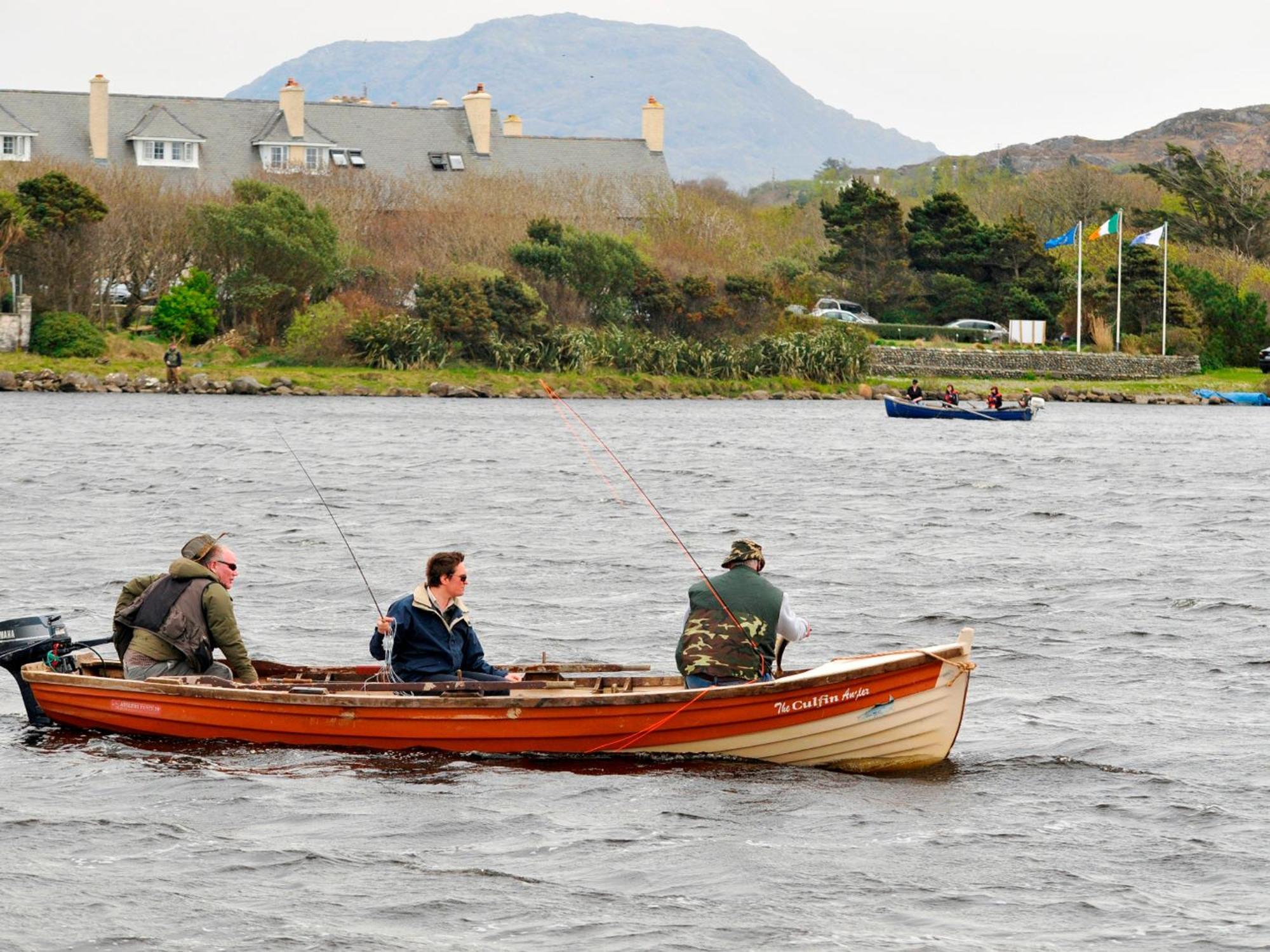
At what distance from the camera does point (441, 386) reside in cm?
7469

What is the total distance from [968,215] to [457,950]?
89281 millimetres

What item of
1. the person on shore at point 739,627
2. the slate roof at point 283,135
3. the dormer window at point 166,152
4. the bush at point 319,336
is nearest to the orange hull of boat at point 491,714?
the person on shore at point 739,627

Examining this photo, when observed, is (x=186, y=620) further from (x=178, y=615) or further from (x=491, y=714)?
(x=491, y=714)

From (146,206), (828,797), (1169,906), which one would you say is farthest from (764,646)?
(146,206)

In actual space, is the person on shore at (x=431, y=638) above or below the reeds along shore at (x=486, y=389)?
below

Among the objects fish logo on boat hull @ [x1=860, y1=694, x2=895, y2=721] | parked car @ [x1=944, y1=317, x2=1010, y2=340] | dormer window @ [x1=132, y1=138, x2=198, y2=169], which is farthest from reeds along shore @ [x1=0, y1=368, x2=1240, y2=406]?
fish logo on boat hull @ [x1=860, y1=694, x2=895, y2=721]

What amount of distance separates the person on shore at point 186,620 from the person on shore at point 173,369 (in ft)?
187

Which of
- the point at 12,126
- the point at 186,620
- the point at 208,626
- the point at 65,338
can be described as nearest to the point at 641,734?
the point at 208,626

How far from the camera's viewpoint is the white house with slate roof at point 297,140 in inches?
3767

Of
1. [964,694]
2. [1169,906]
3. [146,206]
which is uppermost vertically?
[146,206]

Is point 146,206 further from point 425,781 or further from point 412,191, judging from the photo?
point 425,781

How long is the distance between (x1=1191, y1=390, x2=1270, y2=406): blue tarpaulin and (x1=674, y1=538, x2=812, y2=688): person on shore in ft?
263

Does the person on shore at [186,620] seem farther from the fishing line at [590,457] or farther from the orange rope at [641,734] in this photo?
the fishing line at [590,457]

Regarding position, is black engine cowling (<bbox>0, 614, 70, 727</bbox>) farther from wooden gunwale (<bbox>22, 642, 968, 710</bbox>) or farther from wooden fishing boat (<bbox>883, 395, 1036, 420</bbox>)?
wooden fishing boat (<bbox>883, 395, 1036, 420</bbox>)
